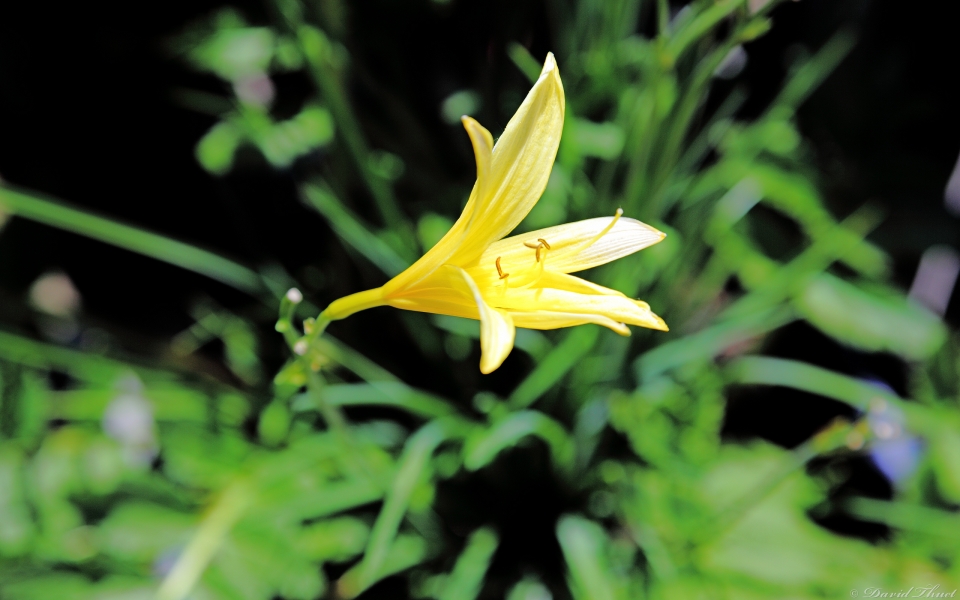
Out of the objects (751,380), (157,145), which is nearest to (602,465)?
(751,380)

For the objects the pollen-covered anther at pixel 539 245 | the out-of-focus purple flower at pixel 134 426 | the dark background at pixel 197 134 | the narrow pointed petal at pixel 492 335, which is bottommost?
the narrow pointed petal at pixel 492 335

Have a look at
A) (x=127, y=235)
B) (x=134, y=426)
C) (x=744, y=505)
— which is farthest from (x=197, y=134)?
(x=744, y=505)

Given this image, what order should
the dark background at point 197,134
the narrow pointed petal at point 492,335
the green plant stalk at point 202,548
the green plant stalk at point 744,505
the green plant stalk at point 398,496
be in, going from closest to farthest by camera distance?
the narrow pointed petal at point 492,335, the green plant stalk at point 398,496, the green plant stalk at point 202,548, the green plant stalk at point 744,505, the dark background at point 197,134

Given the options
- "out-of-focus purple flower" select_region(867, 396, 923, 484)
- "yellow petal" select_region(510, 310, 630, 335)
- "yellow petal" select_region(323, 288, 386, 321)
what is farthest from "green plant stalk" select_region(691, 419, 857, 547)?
"yellow petal" select_region(323, 288, 386, 321)

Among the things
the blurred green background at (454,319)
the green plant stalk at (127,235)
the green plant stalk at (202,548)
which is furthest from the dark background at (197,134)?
the green plant stalk at (202,548)

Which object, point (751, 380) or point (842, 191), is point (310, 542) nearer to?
point (751, 380)

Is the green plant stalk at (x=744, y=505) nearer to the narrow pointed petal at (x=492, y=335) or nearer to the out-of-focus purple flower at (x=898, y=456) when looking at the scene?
the out-of-focus purple flower at (x=898, y=456)

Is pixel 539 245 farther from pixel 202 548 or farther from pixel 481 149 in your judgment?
pixel 202 548
